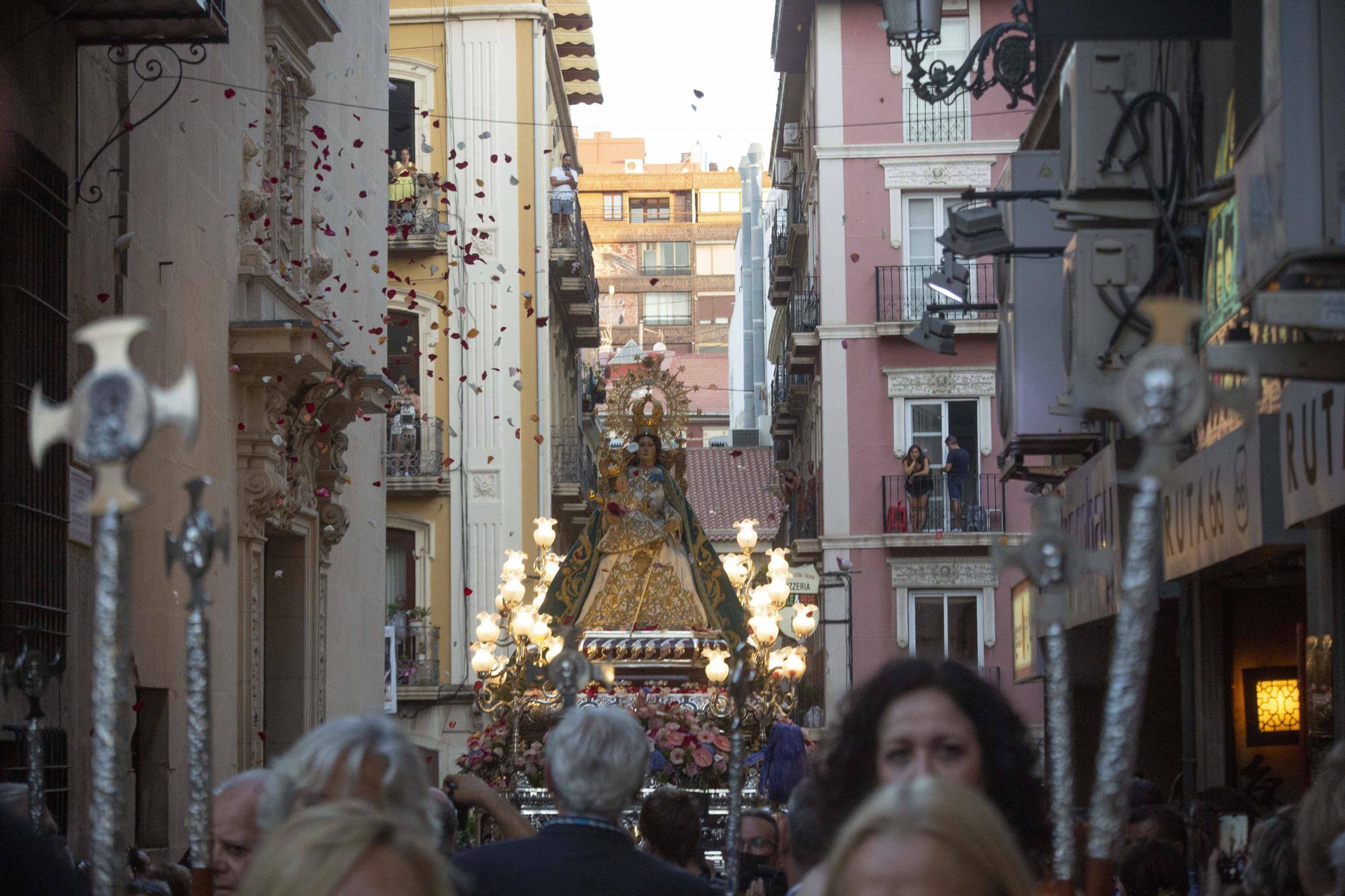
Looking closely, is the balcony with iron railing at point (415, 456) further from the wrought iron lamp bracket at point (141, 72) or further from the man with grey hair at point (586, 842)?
the man with grey hair at point (586, 842)

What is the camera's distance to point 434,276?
28.6 m

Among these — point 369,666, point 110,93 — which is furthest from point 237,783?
point 369,666

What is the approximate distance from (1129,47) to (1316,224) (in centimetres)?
502

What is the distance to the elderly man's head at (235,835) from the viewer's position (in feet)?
14.2

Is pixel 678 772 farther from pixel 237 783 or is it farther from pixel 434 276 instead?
pixel 434 276

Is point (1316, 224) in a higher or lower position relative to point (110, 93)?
lower

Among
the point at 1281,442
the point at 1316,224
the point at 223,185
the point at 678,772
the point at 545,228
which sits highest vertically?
the point at 545,228

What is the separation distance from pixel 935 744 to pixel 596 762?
3.30 feet

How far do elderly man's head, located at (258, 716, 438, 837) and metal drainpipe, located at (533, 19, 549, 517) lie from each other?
25.9m

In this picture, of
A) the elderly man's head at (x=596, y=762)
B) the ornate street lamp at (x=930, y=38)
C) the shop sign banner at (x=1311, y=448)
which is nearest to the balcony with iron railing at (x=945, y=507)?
the ornate street lamp at (x=930, y=38)

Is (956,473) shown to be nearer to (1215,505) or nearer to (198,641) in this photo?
(1215,505)

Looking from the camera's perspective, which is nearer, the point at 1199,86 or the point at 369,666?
the point at 1199,86

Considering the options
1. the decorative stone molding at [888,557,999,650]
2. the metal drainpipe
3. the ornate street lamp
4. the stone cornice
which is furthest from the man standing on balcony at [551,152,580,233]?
the ornate street lamp

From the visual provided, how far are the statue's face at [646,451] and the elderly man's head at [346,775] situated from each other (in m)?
13.6
